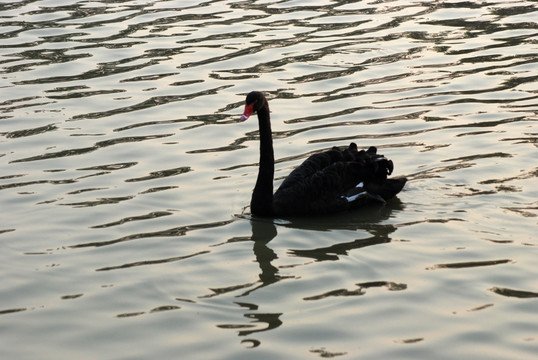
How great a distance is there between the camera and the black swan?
7.99 metres

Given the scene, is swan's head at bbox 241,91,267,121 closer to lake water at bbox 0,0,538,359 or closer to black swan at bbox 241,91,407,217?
black swan at bbox 241,91,407,217

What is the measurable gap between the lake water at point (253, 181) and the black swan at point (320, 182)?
12cm

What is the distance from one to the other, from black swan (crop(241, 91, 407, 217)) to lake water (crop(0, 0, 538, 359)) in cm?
12

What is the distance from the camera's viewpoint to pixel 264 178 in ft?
26.3

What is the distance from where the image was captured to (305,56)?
12.4 meters

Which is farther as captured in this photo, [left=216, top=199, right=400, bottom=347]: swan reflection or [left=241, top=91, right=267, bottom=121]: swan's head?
[left=241, top=91, right=267, bottom=121]: swan's head

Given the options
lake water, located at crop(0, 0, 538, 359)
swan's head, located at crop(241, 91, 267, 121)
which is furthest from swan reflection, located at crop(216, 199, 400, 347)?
swan's head, located at crop(241, 91, 267, 121)

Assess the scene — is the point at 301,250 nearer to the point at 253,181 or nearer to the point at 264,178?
the point at 264,178

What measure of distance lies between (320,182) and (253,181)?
0.83 metres

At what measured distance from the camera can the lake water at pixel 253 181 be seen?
19.9ft

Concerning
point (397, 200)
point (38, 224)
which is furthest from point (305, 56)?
point (38, 224)

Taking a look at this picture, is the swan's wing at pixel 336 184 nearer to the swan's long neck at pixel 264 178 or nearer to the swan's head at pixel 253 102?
the swan's long neck at pixel 264 178

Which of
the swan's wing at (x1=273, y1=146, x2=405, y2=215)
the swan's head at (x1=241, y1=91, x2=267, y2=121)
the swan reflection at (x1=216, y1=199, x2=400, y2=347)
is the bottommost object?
the swan reflection at (x1=216, y1=199, x2=400, y2=347)

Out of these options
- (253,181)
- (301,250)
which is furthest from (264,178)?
(301,250)
